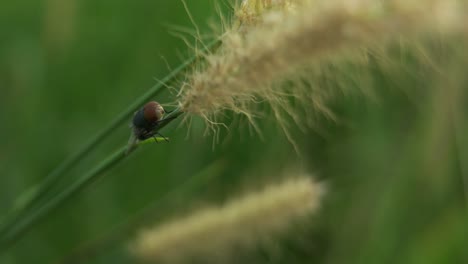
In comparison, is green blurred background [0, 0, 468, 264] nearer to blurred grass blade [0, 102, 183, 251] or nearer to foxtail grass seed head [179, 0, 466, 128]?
blurred grass blade [0, 102, 183, 251]

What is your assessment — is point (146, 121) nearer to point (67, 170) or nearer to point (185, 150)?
point (67, 170)

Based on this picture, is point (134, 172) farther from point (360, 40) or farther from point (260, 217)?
point (360, 40)

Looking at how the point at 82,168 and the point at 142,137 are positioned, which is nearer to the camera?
the point at 142,137

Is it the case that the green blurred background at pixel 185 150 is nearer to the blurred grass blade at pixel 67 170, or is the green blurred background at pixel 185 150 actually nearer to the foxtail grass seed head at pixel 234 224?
the foxtail grass seed head at pixel 234 224

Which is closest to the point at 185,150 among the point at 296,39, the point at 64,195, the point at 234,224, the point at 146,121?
the point at 234,224

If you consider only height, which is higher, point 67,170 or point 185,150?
point 185,150

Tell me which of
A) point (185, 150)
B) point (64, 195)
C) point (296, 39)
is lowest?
point (296, 39)

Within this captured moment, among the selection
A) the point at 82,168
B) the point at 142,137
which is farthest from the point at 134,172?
the point at 142,137

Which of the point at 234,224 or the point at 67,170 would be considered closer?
the point at 67,170
